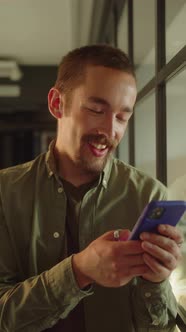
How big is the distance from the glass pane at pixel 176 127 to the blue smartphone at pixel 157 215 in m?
0.59

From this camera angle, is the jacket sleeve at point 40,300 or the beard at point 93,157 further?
the beard at point 93,157

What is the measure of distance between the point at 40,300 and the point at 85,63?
60 cm

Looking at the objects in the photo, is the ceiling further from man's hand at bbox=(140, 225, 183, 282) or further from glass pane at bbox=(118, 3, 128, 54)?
man's hand at bbox=(140, 225, 183, 282)

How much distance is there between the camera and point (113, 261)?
79 centimetres

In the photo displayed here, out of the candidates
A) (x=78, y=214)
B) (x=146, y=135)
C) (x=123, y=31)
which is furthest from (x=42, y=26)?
(x=78, y=214)

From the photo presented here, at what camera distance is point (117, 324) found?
0.99m

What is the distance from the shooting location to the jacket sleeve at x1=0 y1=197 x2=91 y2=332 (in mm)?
870

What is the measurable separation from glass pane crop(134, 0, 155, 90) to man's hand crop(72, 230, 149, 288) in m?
1.09

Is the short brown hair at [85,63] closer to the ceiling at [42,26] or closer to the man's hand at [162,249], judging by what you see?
the man's hand at [162,249]

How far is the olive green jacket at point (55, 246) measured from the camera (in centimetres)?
92

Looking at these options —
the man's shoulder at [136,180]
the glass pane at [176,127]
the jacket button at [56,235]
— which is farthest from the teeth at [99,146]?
the glass pane at [176,127]

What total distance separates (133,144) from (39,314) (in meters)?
1.45

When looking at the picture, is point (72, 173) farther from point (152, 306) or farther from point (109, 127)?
point (152, 306)

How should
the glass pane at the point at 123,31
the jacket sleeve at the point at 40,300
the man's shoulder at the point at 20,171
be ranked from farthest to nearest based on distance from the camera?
the glass pane at the point at 123,31 → the man's shoulder at the point at 20,171 → the jacket sleeve at the point at 40,300
